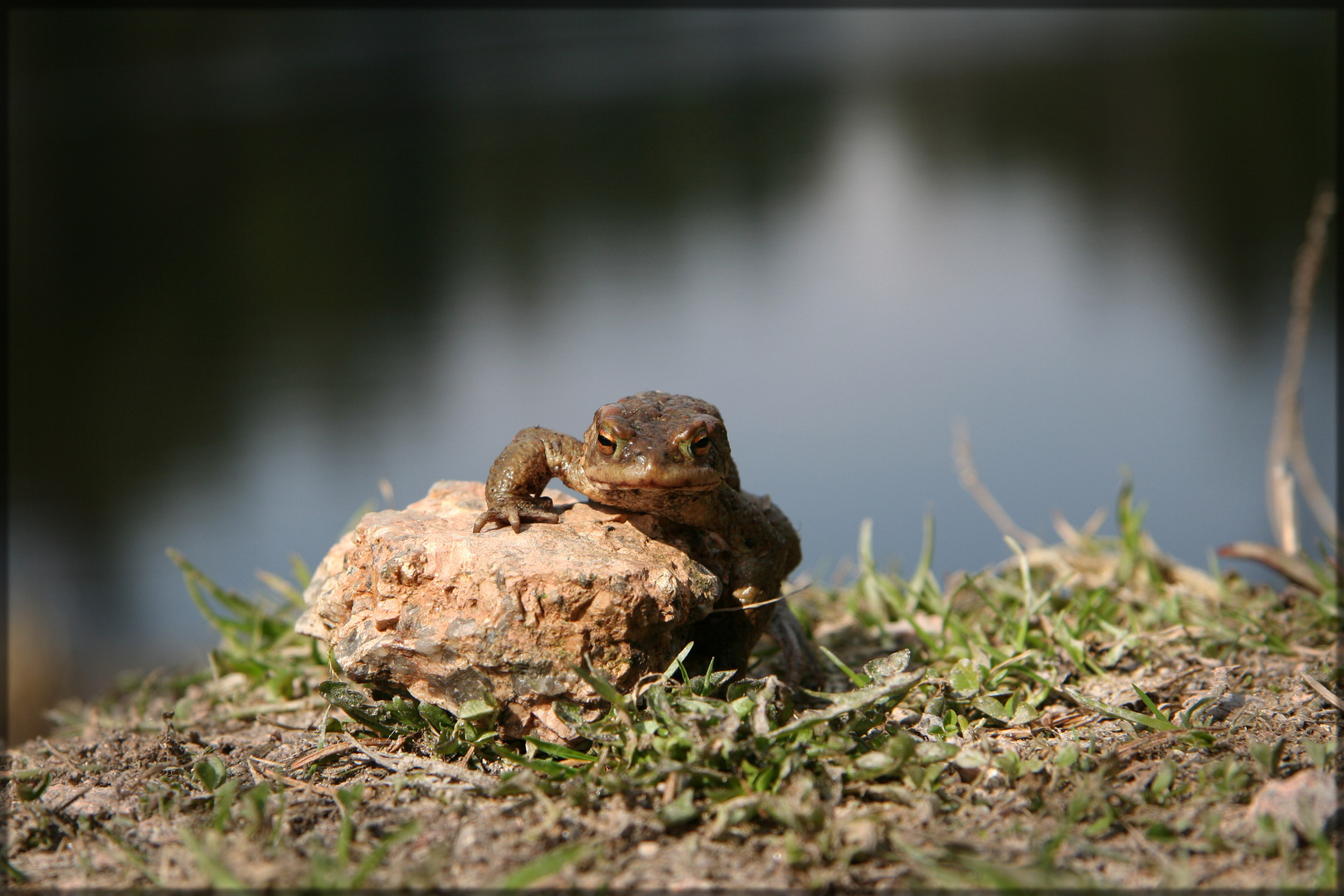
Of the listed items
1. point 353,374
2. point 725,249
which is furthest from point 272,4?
point 353,374

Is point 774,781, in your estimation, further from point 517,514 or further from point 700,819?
point 517,514

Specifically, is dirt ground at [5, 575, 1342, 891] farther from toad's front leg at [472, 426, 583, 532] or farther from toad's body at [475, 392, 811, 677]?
toad's front leg at [472, 426, 583, 532]

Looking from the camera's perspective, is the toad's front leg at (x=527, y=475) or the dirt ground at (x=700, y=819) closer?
the dirt ground at (x=700, y=819)

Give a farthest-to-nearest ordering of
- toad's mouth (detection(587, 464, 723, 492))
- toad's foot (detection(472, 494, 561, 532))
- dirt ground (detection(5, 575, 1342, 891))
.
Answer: toad's foot (detection(472, 494, 561, 532)) → toad's mouth (detection(587, 464, 723, 492)) → dirt ground (detection(5, 575, 1342, 891))

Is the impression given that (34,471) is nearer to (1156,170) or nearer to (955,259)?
(955,259)

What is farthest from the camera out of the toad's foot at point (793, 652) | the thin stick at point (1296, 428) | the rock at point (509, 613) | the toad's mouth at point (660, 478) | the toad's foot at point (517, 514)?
the thin stick at point (1296, 428)

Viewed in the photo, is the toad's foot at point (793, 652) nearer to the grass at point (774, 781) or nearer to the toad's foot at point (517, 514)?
the grass at point (774, 781)

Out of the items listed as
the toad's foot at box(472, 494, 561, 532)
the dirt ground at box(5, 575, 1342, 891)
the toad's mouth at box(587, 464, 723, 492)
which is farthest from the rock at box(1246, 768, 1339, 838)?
the toad's foot at box(472, 494, 561, 532)

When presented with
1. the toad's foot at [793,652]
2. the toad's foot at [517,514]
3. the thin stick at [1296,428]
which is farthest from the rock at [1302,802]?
the thin stick at [1296,428]
